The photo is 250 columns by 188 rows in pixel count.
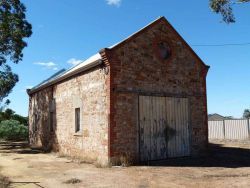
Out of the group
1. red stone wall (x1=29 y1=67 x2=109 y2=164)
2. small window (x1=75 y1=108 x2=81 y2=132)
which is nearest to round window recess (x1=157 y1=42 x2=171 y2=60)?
red stone wall (x1=29 y1=67 x2=109 y2=164)

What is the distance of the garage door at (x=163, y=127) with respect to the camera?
13969mm

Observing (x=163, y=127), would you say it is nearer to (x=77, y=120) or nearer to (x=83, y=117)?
(x=83, y=117)

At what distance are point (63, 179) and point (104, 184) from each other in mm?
1596

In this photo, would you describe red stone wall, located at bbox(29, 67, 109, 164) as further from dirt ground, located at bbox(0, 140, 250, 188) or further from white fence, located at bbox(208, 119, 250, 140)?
white fence, located at bbox(208, 119, 250, 140)

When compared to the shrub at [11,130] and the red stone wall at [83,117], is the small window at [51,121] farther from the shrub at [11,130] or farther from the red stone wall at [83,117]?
the shrub at [11,130]

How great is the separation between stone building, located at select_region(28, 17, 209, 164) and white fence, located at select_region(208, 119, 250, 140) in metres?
13.0

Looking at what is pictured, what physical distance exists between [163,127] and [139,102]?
181 cm

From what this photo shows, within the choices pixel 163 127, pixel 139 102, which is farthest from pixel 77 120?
pixel 163 127

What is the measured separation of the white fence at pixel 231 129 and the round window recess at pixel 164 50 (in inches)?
608

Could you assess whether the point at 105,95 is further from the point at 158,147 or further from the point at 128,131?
the point at 158,147

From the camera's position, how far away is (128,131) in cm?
1339

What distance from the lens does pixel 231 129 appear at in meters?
29.0

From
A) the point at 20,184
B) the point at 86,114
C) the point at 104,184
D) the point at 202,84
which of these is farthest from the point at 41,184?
the point at 202,84

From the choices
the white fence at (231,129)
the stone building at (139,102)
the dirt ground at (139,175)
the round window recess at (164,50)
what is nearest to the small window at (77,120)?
the stone building at (139,102)
